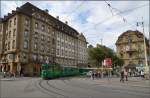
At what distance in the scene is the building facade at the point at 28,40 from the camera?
4983 cm

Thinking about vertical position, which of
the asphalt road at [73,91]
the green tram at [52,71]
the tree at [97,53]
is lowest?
the asphalt road at [73,91]

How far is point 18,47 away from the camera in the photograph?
49.3 meters

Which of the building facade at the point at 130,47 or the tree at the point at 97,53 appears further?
the building facade at the point at 130,47

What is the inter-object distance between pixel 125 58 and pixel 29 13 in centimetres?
4173

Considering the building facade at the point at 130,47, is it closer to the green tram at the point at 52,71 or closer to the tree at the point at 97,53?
the tree at the point at 97,53

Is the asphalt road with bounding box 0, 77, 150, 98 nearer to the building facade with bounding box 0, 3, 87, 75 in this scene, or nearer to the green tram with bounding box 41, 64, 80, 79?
the green tram with bounding box 41, 64, 80, 79

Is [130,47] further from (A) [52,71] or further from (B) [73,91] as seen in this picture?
(B) [73,91]

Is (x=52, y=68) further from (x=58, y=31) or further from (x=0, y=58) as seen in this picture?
(x=58, y=31)

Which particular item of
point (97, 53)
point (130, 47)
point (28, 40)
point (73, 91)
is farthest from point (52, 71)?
point (130, 47)

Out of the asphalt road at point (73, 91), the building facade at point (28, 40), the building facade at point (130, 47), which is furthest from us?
the building facade at point (130, 47)

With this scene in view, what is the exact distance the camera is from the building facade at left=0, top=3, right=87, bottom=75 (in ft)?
163

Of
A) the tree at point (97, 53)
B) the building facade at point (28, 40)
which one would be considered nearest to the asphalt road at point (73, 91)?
the building facade at point (28, 40)

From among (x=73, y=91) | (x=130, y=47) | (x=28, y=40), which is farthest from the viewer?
(x=130, y=47)

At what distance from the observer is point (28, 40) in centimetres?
5244
